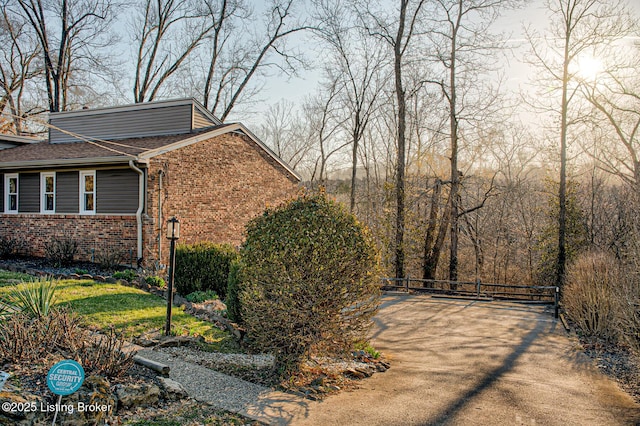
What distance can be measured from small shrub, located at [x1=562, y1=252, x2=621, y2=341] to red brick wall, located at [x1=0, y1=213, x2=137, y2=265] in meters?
12.6

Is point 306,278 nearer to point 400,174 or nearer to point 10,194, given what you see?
point 400,174

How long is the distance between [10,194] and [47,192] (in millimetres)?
2206

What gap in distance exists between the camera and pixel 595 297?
10977 millimetres

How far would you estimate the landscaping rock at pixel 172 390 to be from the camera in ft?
17.2

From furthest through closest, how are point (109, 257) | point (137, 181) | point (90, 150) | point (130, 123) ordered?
point (130, 123)
point (90, 150)
point (137, 181)
point (109, 257)

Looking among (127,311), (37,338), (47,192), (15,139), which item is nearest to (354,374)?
(37,338)

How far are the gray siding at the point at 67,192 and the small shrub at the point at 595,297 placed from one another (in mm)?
15381

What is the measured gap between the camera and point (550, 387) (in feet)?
21.9

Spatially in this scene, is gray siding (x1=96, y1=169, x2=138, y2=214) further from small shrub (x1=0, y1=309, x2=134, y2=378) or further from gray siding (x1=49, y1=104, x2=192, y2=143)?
small shrub (x1=0, y1=309, x2=134, y2=378)

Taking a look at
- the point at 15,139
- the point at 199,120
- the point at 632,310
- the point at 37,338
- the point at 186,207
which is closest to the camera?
the point at 37,338

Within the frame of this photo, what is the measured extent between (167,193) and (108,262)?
279 centimetres

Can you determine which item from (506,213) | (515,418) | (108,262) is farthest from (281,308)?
(506,213)

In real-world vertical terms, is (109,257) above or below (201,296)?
above

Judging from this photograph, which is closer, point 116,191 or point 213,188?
point 116,191
